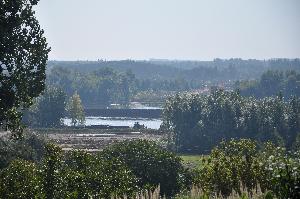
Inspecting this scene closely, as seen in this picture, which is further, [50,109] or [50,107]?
[50,109]

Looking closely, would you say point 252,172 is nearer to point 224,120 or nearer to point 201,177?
point 201,177

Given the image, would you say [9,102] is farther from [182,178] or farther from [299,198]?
[182,178]

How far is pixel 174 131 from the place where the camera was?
122 metres

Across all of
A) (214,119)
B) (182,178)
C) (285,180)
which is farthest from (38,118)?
(285,180)

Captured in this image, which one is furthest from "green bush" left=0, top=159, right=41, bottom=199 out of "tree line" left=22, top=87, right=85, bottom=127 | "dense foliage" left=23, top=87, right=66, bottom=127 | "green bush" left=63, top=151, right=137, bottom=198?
"dense foliage" left=23, top=87, right=66, bottom=127

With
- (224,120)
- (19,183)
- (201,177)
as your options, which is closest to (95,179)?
(19,183)

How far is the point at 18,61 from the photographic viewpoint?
2338 centimetres

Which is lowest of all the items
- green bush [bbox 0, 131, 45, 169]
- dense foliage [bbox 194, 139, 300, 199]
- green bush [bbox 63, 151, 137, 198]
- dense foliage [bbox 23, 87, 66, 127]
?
dense foliage [bbox 23, 87, 66, 127]

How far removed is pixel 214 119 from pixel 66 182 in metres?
95.0

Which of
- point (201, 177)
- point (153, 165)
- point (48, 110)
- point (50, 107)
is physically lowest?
point (48, 110)

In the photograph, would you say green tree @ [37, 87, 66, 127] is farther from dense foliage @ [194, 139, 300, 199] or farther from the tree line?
dense foliage @ [194, 139, 300, 199]

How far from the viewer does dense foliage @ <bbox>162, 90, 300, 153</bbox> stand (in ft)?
364

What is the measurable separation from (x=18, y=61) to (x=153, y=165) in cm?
2995

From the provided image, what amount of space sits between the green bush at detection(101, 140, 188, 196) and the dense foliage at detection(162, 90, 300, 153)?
55.2 metres
